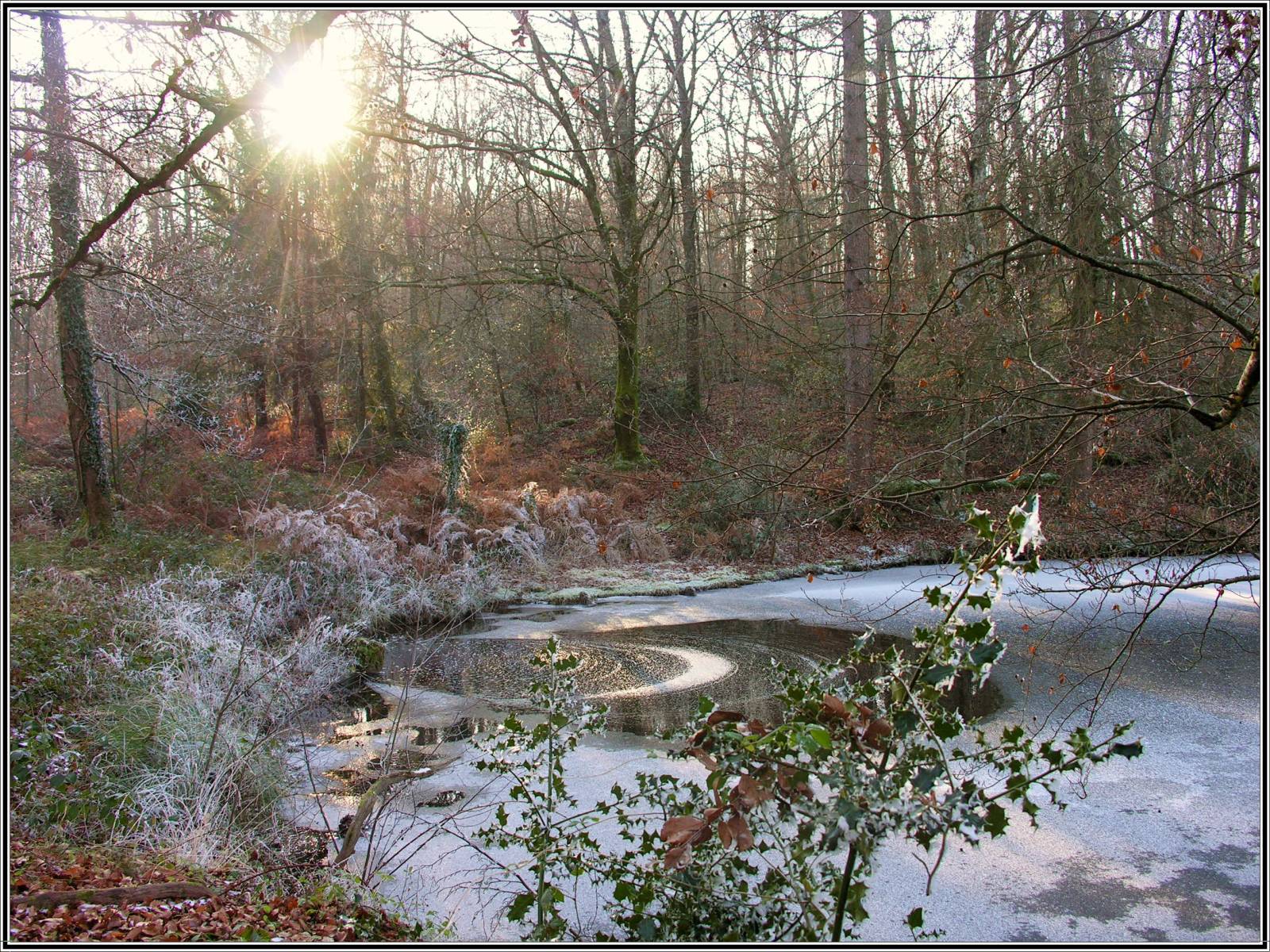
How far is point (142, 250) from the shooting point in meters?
6.68

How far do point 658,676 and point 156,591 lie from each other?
3.95m

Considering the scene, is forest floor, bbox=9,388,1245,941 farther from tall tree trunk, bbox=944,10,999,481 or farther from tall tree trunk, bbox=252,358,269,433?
tall tree trunk, bbox=944,10,999,481

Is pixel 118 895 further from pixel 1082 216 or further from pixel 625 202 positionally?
pixel 625 202

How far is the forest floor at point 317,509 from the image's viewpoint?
3184 millimetres

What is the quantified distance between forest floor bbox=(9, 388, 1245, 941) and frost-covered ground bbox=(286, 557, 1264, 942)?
0.45 m

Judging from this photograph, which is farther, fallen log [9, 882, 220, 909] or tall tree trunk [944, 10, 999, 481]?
tall tree trunk [944, 10, 999, 481]

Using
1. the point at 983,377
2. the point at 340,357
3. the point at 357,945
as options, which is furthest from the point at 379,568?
the point at 340,357

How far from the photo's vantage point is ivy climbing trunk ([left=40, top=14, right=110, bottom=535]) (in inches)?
214

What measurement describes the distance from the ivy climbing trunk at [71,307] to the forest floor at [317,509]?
0.63 metres

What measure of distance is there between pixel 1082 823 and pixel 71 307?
977 cm

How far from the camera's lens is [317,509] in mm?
10789

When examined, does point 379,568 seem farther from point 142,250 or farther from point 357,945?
point 357,945

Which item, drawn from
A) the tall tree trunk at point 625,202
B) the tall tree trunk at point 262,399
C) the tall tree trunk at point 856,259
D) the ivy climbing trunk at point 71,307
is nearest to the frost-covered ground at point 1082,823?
the ivy climbing trunk at point 71,307

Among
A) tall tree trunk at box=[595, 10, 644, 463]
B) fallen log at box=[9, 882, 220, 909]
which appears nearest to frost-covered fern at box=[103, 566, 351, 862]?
fallen log at box=[9, 882, 220, 909]
